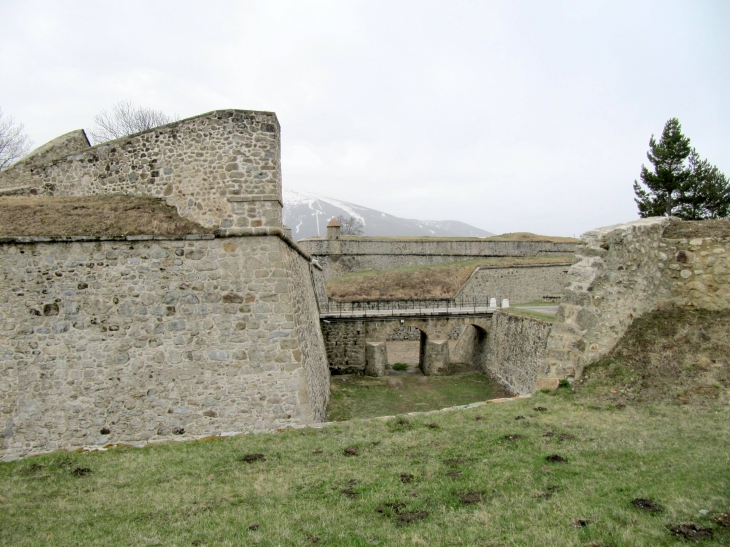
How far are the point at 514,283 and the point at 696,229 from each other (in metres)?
28.6

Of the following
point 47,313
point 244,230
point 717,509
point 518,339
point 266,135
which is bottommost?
point 518,339

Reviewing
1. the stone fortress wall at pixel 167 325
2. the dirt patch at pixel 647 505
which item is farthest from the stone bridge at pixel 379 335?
the dirt patch at pixel 647 505

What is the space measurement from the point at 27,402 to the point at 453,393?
549 inches

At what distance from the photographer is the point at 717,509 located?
10.9 ft

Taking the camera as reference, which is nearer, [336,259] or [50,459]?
[50,459]

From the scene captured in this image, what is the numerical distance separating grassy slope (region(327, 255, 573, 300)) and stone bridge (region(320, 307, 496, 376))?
336 inches

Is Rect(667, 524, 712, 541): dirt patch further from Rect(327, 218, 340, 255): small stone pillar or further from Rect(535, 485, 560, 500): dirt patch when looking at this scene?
Rect(327, 218, 340, 255): small stone pillar

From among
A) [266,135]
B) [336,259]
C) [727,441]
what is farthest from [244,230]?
[336,259]

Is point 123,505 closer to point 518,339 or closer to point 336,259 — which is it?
point 518,339

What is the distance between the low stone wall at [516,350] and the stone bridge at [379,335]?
1.20 metres

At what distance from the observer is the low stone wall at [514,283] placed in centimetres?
3347

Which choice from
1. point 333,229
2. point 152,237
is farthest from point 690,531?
point 333,229

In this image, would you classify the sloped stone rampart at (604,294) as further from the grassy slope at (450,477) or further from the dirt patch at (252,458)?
the dirt patch at (252,458)

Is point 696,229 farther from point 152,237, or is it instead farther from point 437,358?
point 437,358
